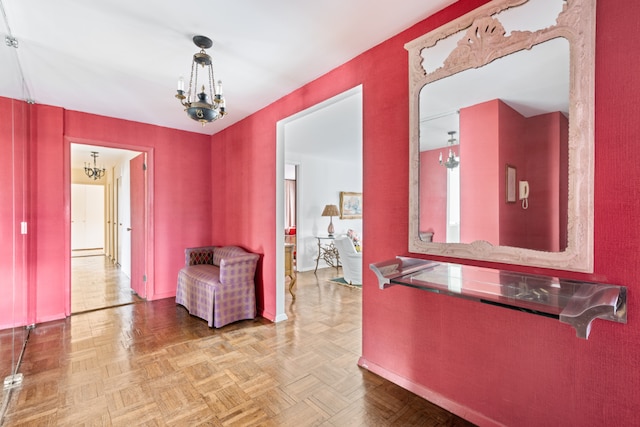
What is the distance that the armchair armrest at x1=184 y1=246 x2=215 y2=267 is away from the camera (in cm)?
419

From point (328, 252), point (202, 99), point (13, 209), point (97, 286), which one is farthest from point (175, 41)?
point (328, 252)

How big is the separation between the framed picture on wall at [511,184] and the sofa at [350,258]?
3444mm

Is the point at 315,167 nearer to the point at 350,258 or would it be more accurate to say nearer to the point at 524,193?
the point at 350,258

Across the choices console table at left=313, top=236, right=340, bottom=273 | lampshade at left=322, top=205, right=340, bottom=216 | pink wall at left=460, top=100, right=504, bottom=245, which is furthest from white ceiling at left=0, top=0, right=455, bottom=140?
console table at left=313, top=236, right=340, bottom=273

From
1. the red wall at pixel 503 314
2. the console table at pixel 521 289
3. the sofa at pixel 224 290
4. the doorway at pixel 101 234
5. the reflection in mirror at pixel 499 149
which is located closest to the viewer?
the console table at pixel 521 289

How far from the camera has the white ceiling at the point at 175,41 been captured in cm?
185

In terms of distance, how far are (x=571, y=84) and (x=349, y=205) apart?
19.4 ft

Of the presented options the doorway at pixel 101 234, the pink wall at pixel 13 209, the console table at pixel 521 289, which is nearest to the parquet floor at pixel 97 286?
the doorway at pixel 101 234

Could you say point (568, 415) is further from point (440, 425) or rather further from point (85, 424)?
point (85, 424)

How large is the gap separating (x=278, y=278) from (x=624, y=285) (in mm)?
2839

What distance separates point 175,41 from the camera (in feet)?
7.23

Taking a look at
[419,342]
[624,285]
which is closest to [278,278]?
[419,342]

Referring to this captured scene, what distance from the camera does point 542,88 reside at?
1.52m

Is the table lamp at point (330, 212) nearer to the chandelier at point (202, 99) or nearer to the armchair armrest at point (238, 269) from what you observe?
the armchair armrest at point (238, 269)
